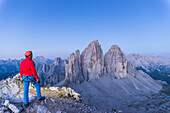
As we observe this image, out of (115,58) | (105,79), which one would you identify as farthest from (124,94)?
(115,58)

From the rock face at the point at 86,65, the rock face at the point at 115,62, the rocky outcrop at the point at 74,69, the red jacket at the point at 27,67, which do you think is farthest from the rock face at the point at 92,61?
the red jacket at the point at 27,67

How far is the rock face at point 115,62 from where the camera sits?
269 ft

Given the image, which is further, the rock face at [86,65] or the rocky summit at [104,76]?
the rock face at [86,65]

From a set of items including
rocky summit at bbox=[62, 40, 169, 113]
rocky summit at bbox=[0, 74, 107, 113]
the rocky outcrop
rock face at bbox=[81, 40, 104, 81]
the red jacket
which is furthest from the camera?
rock face at bbox=[81, 40, 104, 81]

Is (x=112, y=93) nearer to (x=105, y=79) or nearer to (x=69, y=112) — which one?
(x=105, y=79)

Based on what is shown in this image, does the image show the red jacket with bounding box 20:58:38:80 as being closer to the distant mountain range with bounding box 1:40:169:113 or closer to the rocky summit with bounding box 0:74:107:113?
the rocky summit with bounding box 0:74:107:113

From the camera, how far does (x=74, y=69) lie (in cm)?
7162

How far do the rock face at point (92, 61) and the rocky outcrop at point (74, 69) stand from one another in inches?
188

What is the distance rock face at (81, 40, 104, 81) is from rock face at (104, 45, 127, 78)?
790cm

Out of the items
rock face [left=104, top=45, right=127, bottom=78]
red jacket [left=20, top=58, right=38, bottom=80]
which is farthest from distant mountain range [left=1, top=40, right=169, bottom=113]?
red jacket [left=20, top=58, right=38, bottom=80]

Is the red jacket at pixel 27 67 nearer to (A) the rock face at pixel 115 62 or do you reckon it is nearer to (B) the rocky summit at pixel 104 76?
→ (B) the rocky summit at pixel 104 76

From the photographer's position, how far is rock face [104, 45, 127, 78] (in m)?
82.0

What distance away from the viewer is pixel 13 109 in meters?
6.45

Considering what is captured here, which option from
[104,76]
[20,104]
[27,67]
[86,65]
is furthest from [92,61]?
[27,67]
